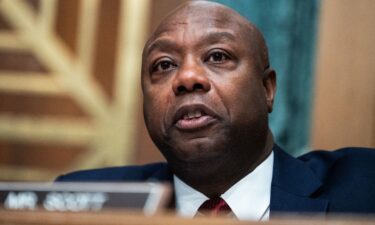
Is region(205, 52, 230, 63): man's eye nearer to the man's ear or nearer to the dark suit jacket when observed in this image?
the man's ear

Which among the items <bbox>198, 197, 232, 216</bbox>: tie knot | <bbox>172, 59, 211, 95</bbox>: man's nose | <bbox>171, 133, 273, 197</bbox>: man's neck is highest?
<bbox>172, 59, 211, 95</bbox>: man's nose

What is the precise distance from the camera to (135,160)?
2766 millimetres

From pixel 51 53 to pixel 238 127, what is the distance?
159 centimetres

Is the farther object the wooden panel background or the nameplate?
the wooden panel background

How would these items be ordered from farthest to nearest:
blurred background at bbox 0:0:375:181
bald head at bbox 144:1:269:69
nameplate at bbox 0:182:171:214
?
1. blurred background at bbox 0:0:375:181
2. bald head at bbox 144:1:269:69
3. nameplate at bbox 0:182:171:214

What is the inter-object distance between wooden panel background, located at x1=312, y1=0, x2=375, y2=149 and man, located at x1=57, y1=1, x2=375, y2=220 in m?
0.67

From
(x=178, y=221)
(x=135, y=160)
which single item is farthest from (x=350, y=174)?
(x=135, y=160)

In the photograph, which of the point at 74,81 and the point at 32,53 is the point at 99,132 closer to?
the point at 74,81

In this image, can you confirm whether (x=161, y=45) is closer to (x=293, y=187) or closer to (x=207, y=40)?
(x=207, y=40)

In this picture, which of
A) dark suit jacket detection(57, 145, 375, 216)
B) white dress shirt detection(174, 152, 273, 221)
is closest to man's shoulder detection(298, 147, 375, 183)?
dark suit jacket detection(57, 145, 375, 216)

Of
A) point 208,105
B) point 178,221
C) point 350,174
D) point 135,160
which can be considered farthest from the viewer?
point 135,160

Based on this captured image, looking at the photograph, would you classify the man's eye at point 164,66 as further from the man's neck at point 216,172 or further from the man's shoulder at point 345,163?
the man's shoulder at point 345,163

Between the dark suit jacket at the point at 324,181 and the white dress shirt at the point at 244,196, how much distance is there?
0.08ft

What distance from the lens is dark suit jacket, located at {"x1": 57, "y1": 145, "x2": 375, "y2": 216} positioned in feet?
4.90
